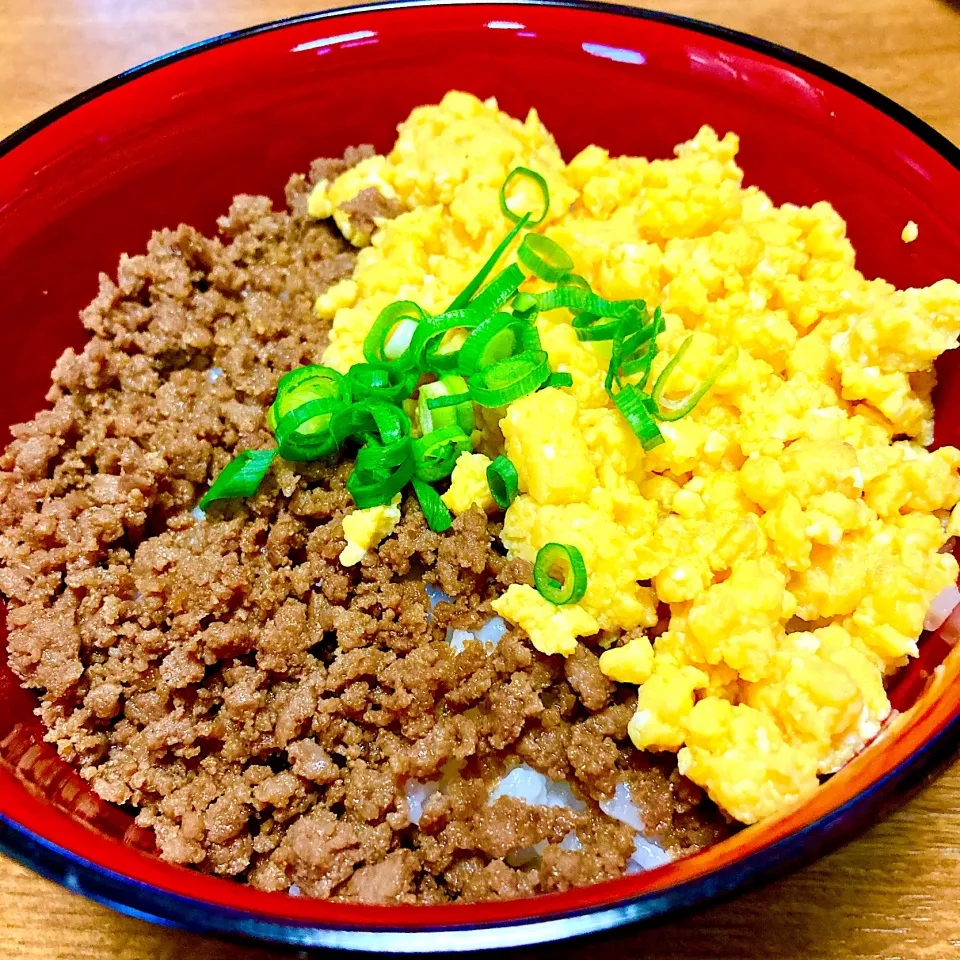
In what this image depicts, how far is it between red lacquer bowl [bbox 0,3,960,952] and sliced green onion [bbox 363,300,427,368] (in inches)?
26.4

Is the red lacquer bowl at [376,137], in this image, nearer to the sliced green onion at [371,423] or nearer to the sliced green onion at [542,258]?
the sliced green onion at [542,258]

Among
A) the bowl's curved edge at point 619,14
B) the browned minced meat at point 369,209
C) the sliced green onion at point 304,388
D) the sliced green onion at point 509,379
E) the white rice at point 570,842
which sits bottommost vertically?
the white rice at point 570,842

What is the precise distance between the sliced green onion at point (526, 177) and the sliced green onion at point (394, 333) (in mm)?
307

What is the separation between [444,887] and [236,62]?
1.85 m

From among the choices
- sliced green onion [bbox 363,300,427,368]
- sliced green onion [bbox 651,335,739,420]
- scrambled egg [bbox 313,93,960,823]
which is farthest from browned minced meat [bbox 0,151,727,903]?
sliced green onion [bbox 651,335,739,420]

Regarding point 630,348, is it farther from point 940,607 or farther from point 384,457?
point 940,607

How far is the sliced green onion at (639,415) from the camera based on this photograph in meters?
1.45

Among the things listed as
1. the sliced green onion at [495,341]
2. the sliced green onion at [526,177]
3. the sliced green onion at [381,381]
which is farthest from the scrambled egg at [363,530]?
the sliced green onion at [526,177]

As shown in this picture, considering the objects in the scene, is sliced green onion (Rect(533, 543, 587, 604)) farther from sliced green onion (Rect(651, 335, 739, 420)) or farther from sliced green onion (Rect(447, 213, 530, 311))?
sliced green onion (Rect(447, 213, 530, 311))

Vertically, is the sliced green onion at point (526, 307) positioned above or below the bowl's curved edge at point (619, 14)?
below

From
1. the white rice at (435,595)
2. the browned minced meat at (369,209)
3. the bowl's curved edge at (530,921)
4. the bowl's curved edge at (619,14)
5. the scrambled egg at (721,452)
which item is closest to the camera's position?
the bowl's curved edge at (530,921)

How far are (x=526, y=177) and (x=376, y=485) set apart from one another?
82 cm

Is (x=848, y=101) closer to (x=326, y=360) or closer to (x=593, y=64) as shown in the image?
(x=593, y=64)

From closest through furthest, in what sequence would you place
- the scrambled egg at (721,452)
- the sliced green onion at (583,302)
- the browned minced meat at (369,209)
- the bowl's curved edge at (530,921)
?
the bowl's curved edge at (530,921), the scrambled egg at (721,452), the sliced green onion at (583,302), the browned minced meat at (369,209)
